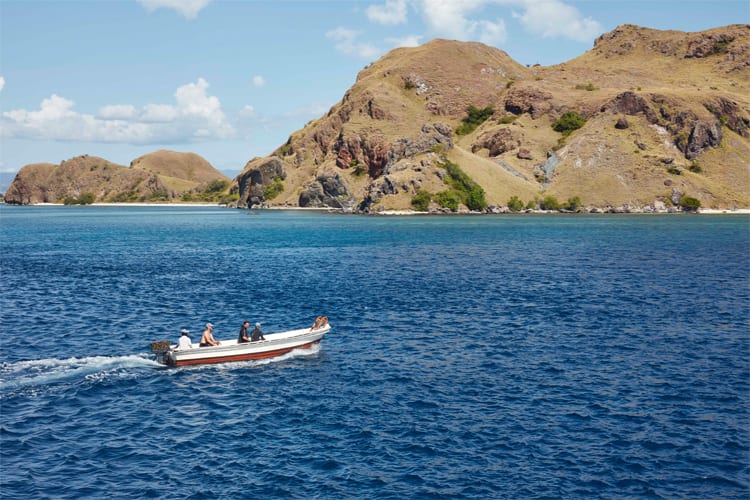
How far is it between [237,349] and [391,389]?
1283 cm

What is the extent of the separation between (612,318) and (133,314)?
1894 inches

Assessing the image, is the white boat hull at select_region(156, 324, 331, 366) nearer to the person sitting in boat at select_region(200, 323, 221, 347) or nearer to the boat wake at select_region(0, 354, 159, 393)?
the person sitting in boat at select_region(200, 323, 221, 347)

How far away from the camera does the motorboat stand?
44.5 meters

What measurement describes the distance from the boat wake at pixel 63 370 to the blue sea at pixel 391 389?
0.19 m

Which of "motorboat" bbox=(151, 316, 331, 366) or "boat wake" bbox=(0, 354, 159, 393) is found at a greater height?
"motorboat" bbox=(151, 316, 331, 366)

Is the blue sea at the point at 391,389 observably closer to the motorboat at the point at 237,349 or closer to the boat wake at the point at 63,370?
the boat wake at the point at 63,370

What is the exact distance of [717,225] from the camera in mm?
172000

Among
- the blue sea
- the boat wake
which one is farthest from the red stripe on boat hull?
the boat wake

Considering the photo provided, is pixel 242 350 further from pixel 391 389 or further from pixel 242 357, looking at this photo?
pixel 391 389

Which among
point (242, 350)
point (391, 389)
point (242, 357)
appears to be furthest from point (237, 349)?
point (391, 389)

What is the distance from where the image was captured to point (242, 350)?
1806 inches

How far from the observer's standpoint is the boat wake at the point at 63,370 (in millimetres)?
41250

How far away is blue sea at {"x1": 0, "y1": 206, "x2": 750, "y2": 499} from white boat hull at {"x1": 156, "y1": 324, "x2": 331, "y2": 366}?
2.89 feet

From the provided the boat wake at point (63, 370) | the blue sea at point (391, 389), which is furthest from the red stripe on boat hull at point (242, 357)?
the boat wake at point (63, 370)
